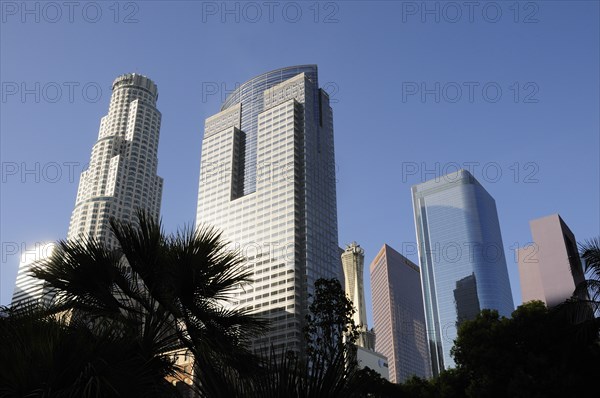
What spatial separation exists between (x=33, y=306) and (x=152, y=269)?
2.21 meters

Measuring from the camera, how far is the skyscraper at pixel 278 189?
130250 millimetres

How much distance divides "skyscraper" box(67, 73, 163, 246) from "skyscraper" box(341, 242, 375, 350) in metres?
60.4

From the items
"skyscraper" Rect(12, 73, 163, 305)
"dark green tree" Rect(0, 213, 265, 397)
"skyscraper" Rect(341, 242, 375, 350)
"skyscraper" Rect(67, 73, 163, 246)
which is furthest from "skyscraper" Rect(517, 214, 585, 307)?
"skyscraper" Rect(341, 242, 375, 350)

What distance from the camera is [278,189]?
466ft

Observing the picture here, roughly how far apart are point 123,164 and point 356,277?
2998 inches

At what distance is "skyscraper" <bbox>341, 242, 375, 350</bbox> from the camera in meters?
162

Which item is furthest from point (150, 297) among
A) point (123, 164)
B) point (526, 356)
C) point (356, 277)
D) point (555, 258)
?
point (356, 277)

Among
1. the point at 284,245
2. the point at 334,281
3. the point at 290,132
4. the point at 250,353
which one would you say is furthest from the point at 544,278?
the point at 290,132

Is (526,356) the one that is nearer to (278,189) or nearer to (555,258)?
(555,258)

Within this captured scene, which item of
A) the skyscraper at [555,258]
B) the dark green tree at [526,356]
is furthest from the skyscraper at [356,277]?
the dark green tree at [526,356]

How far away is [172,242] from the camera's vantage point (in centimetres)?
1072

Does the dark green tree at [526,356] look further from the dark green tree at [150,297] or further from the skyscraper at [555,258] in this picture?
the dark green tree at [150,297]

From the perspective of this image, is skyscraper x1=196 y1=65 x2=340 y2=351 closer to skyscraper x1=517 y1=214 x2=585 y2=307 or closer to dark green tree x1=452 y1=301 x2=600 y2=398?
skyscraper x1=517 y1=214 x2=585 y2=307

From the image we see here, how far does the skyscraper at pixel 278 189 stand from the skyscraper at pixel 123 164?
632 inches
